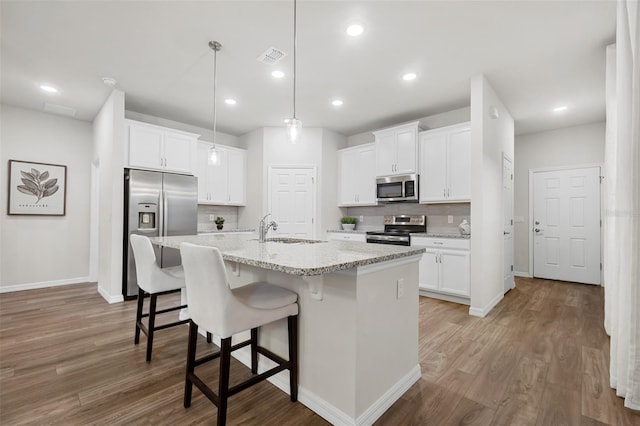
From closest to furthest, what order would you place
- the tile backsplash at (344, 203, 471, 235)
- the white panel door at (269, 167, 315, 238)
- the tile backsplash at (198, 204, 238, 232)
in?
the tile backsplash at (344, 203, 471, 235), the white panel door at (269, 167, 315, 238), the tile backsplash at (198, 204, 238, 232)

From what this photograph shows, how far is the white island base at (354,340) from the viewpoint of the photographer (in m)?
1.53

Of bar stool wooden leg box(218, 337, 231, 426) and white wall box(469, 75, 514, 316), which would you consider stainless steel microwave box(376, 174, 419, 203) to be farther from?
bar stool wooden leg box(218, 337, 231, 426)

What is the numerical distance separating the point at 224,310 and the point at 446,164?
3.73 m

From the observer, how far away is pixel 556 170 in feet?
17.1

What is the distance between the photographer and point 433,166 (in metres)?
4.27

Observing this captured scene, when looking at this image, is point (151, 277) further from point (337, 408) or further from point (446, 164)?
point (446, 164)

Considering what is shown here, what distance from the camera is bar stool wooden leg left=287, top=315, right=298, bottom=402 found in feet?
5.71

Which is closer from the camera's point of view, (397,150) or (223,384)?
(223,384)

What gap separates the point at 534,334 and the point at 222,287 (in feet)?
10.0

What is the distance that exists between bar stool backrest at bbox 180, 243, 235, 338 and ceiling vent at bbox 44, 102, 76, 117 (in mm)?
4440

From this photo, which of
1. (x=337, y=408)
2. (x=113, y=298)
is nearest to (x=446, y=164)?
(x=337, y=408)

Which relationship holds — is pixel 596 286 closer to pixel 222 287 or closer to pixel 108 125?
pixel 222 287

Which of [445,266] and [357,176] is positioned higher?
[357,176]

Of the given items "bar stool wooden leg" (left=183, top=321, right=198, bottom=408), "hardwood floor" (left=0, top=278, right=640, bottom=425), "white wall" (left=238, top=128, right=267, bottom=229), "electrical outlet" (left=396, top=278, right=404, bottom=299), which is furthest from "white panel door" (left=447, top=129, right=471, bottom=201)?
"bar stool wooden leg" (left=183, top=321, right=198, bottom=408)
